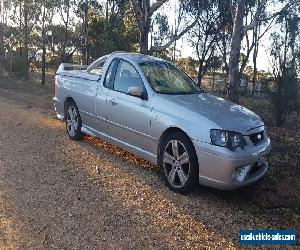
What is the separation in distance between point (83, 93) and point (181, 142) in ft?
9.72

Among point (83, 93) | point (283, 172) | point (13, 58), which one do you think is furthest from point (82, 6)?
point (283, 172)

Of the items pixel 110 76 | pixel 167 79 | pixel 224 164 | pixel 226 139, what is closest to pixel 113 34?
pixel 110 76

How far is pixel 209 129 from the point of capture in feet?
16.5

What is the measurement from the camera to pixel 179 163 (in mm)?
5379

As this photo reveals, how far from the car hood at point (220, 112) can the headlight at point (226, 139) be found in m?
0.07

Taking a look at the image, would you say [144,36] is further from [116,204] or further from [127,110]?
[116,204]

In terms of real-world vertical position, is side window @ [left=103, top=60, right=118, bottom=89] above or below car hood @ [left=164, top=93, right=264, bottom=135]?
above

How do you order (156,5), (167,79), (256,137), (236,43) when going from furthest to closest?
(156,5)
(236,43)
(167,79)
(256,137)

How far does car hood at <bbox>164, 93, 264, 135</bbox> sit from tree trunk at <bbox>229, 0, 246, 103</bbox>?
17.1ft

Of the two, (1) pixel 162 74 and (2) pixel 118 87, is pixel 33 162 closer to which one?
(2) pixel 118 87

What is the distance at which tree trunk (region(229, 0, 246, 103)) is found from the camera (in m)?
10.6

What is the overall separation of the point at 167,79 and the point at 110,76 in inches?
43.3

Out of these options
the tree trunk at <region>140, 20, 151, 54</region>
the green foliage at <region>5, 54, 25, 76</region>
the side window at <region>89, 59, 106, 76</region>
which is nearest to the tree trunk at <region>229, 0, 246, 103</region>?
the tree trunk at <region>140, 20, 151, 54</region>

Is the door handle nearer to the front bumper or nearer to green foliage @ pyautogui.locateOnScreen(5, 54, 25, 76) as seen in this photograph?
the front bumper
